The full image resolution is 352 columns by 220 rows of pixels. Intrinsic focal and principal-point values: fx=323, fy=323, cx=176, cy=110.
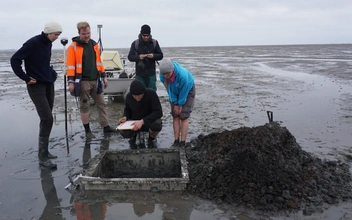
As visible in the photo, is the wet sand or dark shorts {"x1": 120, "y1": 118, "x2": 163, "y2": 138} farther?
dark shorts {"x1": 120, "y1": 118, "x2": 163, "y2": 138}

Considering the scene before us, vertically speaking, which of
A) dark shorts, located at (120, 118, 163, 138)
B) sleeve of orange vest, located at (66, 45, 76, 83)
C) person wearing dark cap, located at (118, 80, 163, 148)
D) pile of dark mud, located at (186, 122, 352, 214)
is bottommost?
pile of dark mud, located at (186, 122, 352, 214)

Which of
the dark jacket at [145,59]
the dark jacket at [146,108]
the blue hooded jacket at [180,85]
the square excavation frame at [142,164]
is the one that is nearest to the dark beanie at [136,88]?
the dark jacket at [146,108]

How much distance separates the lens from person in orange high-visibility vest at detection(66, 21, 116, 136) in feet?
18.6

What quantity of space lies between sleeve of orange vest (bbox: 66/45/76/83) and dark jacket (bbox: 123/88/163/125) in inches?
48.2

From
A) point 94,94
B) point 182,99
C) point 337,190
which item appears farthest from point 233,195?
point 94,94

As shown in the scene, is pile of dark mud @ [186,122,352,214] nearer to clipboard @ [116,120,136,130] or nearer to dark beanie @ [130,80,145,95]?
clipboard @ [116,120,136,130]

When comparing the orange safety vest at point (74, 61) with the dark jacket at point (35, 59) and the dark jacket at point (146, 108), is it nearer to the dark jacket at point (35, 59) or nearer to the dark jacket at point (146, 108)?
the dark jacket at point (35, 59)

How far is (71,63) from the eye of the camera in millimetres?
5695

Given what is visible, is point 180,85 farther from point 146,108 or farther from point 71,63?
point 71,63

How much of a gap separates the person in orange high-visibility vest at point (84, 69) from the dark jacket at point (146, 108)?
45.2 inches

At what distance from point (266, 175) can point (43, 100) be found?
129 inches

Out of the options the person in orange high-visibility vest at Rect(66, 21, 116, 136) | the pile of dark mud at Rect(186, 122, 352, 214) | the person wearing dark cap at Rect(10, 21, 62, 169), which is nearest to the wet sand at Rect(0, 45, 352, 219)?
the pile of dark mud at Rect(186, 122, 352, 214)

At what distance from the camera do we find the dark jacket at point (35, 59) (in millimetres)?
4453

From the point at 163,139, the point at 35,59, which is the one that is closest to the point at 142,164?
the point at 163,139
